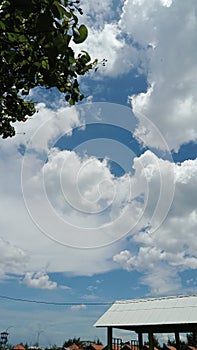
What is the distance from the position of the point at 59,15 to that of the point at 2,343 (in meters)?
39.5

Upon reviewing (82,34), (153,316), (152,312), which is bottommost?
(82,34)

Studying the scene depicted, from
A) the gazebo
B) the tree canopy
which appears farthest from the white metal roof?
the tree canopy

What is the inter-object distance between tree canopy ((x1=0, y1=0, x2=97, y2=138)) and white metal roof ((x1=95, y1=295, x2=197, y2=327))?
1507cm

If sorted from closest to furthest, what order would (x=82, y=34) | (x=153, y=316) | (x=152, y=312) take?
(x=82, y=34) → (x=153, y=316) → (x=152, y=312)

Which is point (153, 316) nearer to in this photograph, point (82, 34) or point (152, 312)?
point (152, 312)

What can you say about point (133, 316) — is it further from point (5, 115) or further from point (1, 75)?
point (1, 75)

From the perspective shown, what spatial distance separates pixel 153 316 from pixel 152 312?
27.8 inches

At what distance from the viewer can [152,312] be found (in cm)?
1981

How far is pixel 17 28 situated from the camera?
126 inches

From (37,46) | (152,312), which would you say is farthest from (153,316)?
(37,46)

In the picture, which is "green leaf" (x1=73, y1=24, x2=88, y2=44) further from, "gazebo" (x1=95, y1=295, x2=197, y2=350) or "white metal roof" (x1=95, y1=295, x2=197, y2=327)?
"white metal roof" (x1=95, y1=295, x2=197, y2=327)

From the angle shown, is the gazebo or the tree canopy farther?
the gazebo

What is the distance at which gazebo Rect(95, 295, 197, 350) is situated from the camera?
701 inches

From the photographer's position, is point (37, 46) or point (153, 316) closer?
point (37, 46)
